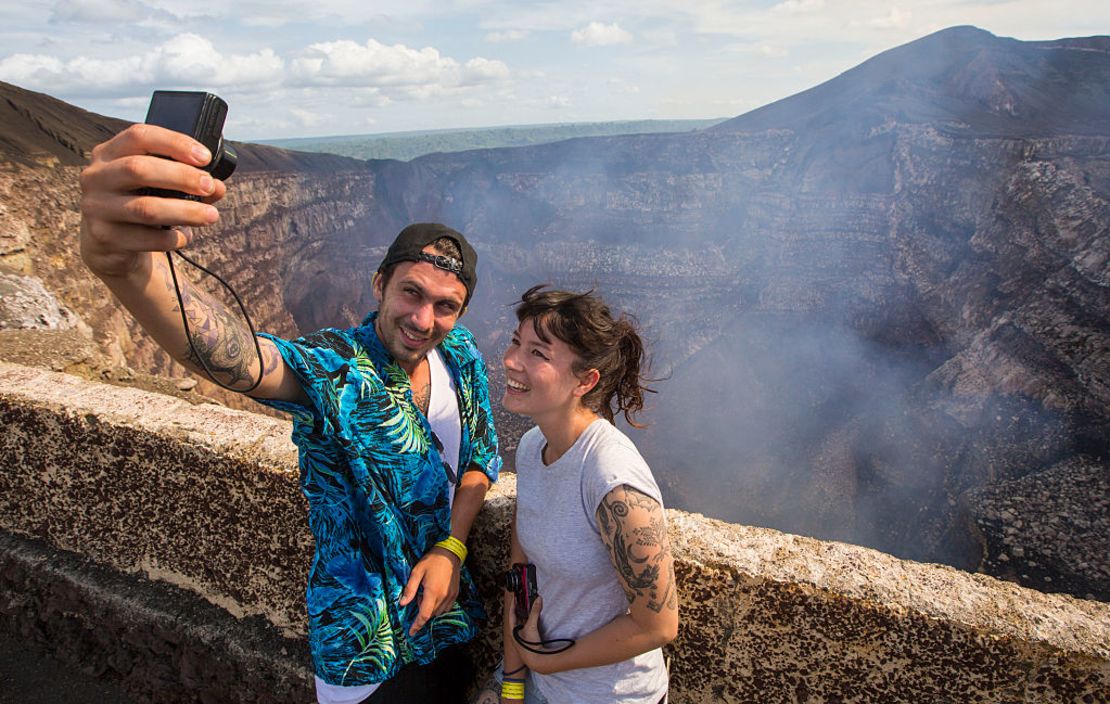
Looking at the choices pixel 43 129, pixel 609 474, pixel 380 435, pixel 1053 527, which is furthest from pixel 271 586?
pixel 43 129

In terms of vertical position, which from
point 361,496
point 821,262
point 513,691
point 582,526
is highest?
point 821,262

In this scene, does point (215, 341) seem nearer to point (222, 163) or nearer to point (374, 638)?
point (222, 163)

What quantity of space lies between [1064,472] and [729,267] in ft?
45.5

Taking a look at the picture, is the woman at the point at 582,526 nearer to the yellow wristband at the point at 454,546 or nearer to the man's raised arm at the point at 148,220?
the yellow wristband at the point at 454,546

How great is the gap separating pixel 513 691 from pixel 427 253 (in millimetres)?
1283

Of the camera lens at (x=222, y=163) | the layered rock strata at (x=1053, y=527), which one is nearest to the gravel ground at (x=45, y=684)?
the camera lens at (x=222, y=163)

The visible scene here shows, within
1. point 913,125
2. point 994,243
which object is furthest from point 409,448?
point 913,125

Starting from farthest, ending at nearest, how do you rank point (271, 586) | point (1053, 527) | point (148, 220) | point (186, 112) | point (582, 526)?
1. point (1053, 527)
2. point (271, 586)
3. point (582, 526)
4. point (186, 112)
5. point (148, 220)

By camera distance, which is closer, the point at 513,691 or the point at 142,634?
the point at 513,691

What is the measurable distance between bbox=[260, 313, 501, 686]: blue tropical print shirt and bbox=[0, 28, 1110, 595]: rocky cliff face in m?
6.77

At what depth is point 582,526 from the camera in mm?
1460

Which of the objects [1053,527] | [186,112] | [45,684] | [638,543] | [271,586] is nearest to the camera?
[186,112]

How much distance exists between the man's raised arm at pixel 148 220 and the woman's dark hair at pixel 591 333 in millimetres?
766

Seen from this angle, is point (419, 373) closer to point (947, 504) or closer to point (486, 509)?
point (486, 509)
